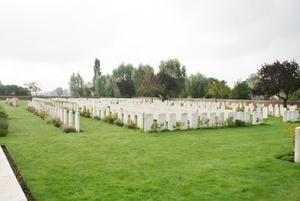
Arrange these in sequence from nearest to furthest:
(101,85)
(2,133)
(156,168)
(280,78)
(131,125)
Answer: (156,168)
(2,133)
(131,125)
(280,78)
(101,85)

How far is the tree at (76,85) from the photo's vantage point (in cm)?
7194

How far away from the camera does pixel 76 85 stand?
239ft

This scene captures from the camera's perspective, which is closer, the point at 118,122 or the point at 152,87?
the point at 118,122

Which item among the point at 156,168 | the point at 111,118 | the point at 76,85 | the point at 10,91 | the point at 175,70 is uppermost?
the point at 175,70

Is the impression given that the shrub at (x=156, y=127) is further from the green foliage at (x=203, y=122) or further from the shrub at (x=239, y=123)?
the shrub at (x=239, y=123)

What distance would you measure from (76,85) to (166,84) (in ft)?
135

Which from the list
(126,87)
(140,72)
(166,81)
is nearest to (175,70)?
(166,81)

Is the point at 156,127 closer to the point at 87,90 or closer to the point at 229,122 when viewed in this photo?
the point at 229,122

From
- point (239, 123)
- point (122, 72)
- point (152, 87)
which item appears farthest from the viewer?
point (122, 72)

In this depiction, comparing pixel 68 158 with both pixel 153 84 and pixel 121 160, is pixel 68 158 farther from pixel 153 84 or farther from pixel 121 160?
pixel 153 84

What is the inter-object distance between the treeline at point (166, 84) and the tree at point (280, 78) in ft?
26.0

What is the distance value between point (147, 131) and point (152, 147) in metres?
2.97

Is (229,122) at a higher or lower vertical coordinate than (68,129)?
higher

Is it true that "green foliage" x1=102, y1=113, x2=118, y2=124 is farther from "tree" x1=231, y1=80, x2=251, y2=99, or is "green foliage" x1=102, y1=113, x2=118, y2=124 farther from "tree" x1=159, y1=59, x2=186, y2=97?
"tree" x1=159, y1=59, x2=186, y2=97
